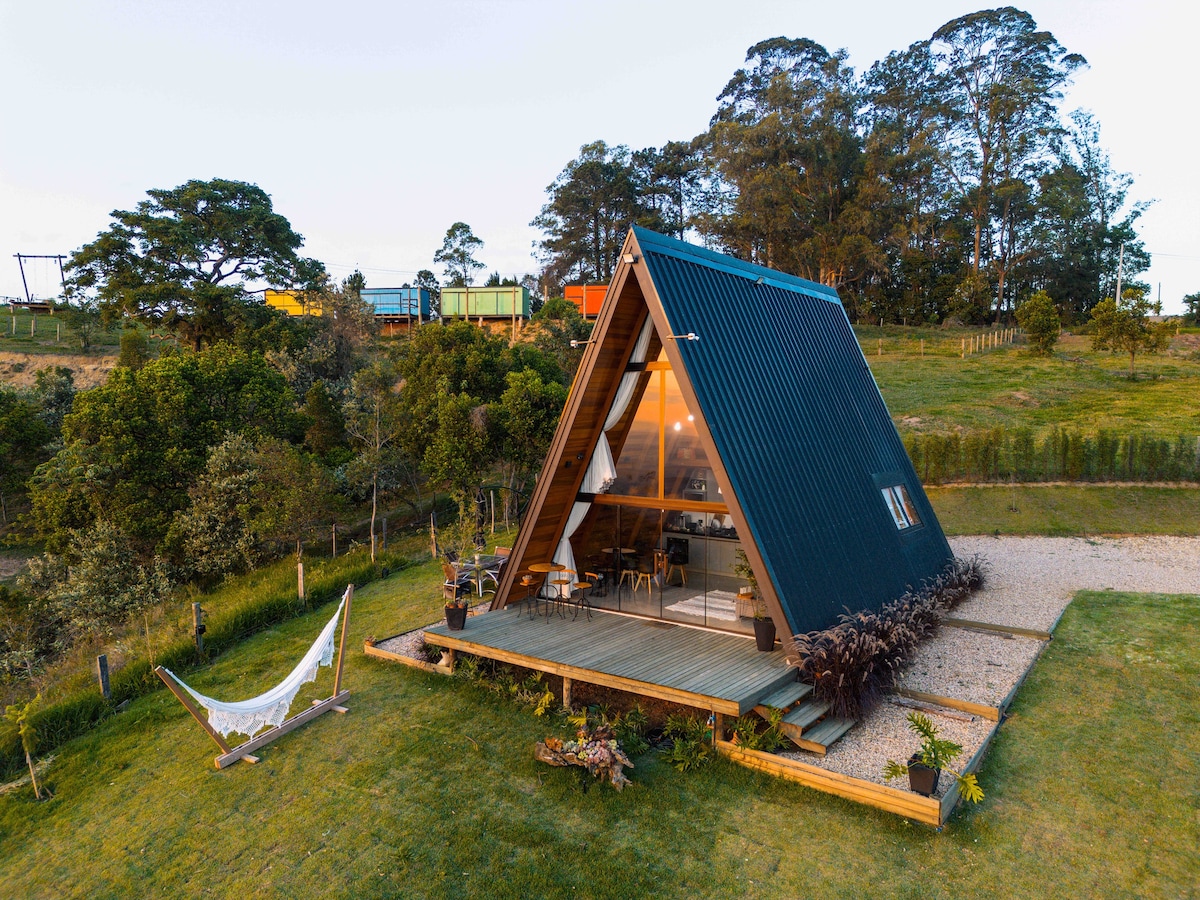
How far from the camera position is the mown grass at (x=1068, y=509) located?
1627 centimetres

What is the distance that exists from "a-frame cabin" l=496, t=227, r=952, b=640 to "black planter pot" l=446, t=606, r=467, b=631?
1057 millimetres

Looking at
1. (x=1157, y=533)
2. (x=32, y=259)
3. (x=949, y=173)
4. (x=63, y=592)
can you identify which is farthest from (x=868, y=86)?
(x=32, y=259)

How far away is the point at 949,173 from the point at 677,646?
157 feet

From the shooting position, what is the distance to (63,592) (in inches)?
559

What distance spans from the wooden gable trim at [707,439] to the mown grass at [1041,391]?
1797 cm

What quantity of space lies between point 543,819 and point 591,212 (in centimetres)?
4714

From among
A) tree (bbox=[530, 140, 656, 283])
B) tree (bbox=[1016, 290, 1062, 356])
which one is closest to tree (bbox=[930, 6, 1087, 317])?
tree (bbox=[1016, 290, 1062, 356])

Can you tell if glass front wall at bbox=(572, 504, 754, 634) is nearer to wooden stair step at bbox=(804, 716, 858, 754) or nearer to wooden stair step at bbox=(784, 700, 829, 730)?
wooden stair step at bbox=(784, 700, 829, 730)

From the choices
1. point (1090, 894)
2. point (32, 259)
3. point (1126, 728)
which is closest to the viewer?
point (1090, 894)

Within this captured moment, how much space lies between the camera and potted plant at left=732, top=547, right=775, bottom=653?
748 centimetres

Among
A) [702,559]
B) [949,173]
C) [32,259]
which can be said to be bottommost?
[702,559]

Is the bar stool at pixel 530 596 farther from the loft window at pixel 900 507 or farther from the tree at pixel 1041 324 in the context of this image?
the tree at pixel 1041 324

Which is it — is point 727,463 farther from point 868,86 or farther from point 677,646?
point 868,86

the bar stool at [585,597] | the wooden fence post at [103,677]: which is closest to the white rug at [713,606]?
the bar stool at [585,597]
